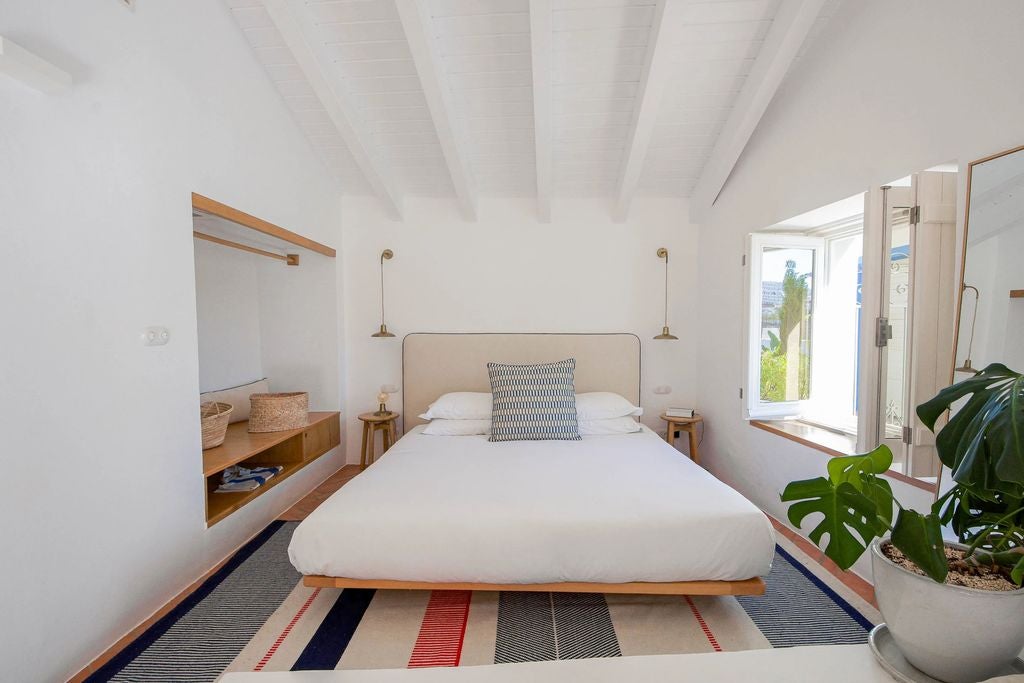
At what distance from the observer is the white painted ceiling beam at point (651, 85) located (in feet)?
7.20

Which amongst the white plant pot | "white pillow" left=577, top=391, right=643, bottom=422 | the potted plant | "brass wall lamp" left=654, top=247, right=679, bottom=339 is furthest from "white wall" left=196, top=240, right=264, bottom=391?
the white plant pot

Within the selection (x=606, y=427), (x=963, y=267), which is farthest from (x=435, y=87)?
(x=963, y=267)

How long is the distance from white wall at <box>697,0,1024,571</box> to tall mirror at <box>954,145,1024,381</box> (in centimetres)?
11

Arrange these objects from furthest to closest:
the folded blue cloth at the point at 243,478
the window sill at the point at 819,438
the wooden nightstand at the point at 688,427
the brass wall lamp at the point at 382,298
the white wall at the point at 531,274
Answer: the white wall at the point at 531,274
the brass wall lamp at the point at 382,298
the wooden nightstand at the point at 688,427
the folded blue cloth at the point at 243,478
the window sill at the point at 819,438

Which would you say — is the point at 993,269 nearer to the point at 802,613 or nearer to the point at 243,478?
the point at 802,613

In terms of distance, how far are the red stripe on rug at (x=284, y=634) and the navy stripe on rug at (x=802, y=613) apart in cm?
190

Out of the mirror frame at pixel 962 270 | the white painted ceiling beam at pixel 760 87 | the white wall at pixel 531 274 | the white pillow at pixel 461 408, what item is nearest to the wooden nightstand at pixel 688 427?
the white wall at pixel 531 274

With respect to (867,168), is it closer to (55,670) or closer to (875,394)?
(875,394)

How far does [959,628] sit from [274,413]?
330 cm

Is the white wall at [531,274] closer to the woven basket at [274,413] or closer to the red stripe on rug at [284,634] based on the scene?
the woven basket at [274,413]

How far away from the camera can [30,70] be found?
141 cm

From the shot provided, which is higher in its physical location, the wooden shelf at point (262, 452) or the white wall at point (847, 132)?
the white wall at point (847, 132)

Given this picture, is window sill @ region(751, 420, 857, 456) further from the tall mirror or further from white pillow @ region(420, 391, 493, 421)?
white pillow @ region(420, 391, 493, 421)

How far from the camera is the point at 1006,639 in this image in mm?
704
